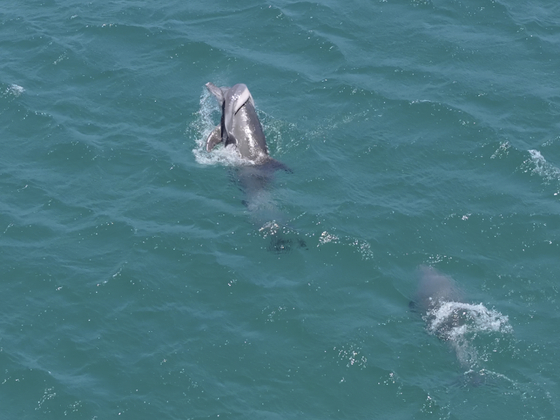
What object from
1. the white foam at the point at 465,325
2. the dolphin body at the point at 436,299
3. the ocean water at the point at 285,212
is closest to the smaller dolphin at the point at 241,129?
the ocean water at the point at 285,212

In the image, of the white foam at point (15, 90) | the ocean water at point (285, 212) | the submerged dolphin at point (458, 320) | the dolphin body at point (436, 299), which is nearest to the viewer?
the ocean water at point (285, 212)

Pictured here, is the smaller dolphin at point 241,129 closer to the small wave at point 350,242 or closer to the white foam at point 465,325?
the small wave at point 350,242

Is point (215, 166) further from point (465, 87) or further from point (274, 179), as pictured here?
point (465, 87)

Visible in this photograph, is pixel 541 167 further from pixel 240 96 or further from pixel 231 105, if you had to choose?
pixel 231 105

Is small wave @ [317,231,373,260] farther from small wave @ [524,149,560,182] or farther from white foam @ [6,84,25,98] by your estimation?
white foam @ [6,84,25,98]

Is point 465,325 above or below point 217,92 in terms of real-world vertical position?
below

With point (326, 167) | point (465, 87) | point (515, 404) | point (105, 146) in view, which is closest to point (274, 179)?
point (326, 167)

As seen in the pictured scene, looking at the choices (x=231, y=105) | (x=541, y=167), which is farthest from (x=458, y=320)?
(x=231, y=105)
